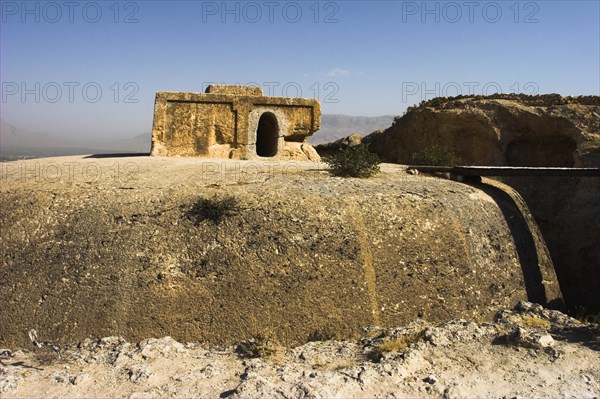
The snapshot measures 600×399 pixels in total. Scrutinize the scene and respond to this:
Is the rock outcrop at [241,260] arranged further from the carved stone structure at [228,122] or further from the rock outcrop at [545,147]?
the rock outcrop at [545,147]

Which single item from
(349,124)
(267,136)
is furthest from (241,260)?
(349,124)

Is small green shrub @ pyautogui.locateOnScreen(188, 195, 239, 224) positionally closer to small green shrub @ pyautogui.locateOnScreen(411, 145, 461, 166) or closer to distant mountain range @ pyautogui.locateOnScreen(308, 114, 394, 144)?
small green shrub @ pyautogui.locateOnScreen(411, 145, 461, 166)

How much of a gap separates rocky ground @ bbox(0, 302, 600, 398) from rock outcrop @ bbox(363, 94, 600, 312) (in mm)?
5713

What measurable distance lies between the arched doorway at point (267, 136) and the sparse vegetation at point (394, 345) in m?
8.48

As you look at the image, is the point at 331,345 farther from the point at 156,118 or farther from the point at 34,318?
the point at 156,118

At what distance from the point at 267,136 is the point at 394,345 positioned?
35.6ft

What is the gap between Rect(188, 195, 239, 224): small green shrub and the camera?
300 inches

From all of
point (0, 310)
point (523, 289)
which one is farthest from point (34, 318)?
point (523, 289)

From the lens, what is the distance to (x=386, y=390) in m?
5.64

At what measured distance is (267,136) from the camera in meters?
16.3

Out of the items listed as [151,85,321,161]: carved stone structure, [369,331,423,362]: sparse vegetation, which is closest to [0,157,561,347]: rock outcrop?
[369,331,423,362]: sparse vegetation

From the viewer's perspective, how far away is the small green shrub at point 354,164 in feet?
32.2

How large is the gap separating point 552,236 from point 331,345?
32.1ft

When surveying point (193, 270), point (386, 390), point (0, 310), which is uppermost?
point (193, 270)
